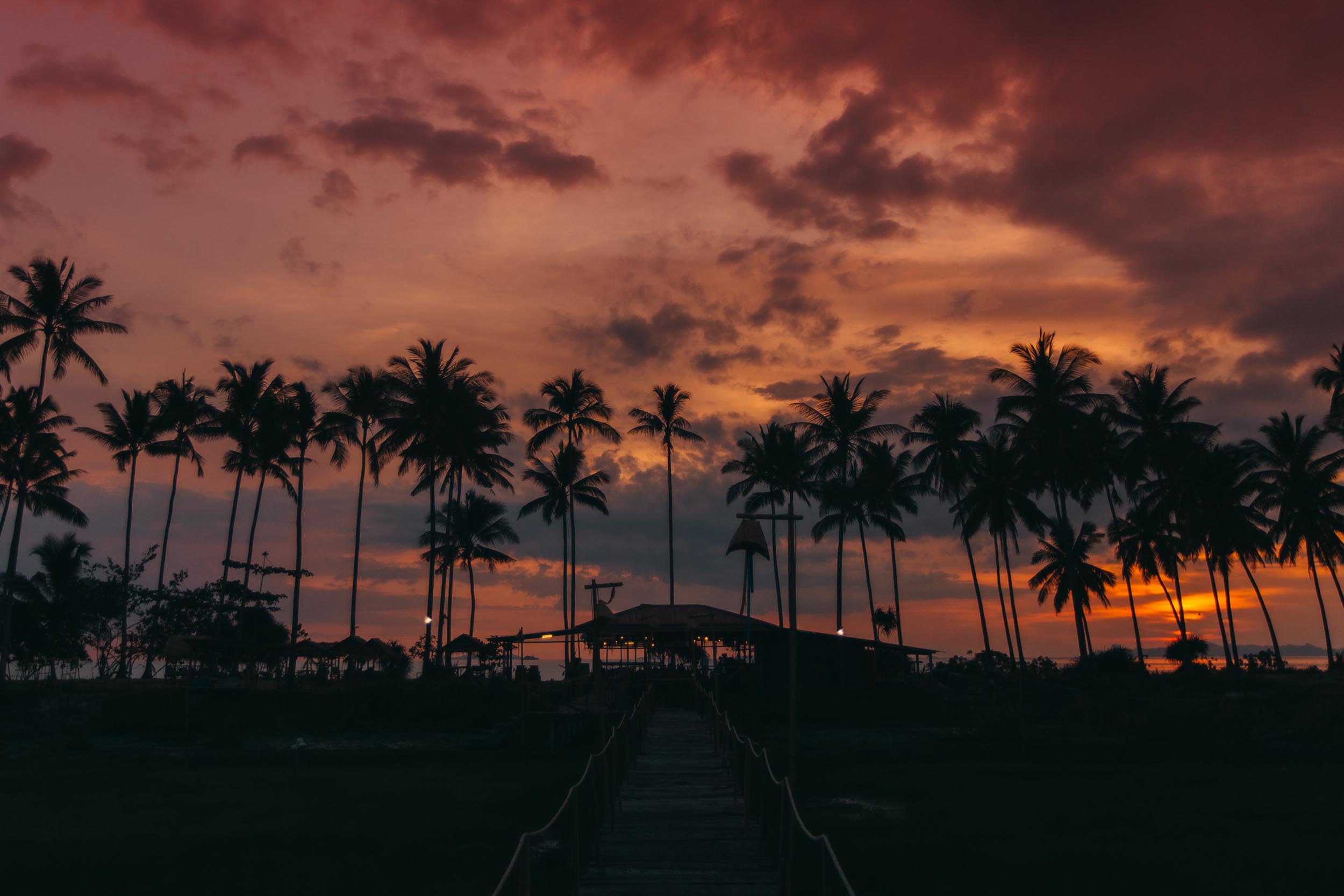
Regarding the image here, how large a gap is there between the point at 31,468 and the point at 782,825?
57685mm

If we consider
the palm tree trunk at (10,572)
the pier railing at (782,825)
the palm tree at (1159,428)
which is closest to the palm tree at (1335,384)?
the palm tree at (1159,428)

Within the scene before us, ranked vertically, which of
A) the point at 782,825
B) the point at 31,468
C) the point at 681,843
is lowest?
the point at 681,843

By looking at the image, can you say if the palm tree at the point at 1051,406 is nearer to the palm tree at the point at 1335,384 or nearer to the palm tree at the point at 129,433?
the palm tree at the point at 1335,384

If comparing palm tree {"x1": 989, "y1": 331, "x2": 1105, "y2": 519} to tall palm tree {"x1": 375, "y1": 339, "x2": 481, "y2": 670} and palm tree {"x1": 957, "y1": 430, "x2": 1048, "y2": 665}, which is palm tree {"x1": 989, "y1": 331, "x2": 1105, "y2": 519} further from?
tall palm tree {"x1": 375, "y1": 339, "x2": 481, "y2": 670}

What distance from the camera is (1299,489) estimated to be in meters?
54.4

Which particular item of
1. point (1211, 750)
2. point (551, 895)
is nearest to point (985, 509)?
point (1211, 750)

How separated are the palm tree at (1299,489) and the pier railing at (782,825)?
44.3m

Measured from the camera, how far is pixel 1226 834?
1933 centimetres

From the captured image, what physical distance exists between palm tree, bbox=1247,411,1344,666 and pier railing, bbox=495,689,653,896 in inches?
1898

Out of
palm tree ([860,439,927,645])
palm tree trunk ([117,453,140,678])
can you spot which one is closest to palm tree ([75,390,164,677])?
palm tree trunk ([117,453,140,678])

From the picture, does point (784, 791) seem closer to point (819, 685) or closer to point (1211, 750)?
point (1211, 750)

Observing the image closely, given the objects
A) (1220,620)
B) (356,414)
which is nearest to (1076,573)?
(1220,620)

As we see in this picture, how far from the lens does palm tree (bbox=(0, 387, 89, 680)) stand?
146 feet

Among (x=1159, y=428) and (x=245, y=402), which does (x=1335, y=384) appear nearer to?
(x=1159, y=428)
